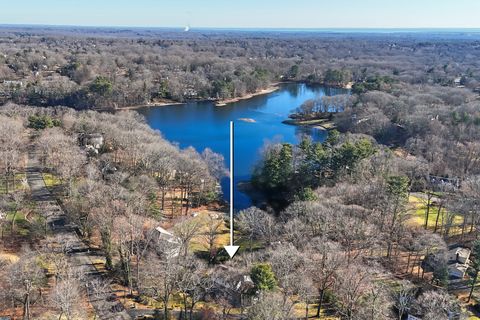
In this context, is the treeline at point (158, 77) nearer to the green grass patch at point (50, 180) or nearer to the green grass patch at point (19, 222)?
the green grass patch at point (50, 180)

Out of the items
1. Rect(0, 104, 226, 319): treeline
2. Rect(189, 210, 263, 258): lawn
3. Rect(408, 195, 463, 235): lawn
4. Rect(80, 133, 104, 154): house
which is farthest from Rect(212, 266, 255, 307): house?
Rect(80, 133, 104, 154): house

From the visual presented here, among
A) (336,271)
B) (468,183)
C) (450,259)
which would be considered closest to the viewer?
(336,271)

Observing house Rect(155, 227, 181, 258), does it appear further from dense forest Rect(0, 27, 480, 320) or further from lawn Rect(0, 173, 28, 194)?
lawn Rect(0, 173, 28, 194)

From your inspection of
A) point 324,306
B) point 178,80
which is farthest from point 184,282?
point 178,80

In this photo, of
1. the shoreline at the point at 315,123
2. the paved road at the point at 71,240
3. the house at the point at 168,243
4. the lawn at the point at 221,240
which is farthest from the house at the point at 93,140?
the shoreline at the point at 315,123

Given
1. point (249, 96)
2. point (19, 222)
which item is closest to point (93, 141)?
point (19, 222)

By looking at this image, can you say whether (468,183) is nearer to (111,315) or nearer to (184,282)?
(184,282)
